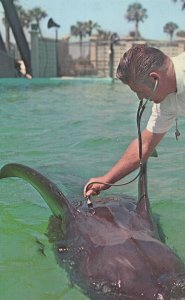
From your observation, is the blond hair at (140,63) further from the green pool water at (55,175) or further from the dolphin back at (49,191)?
the green pool water at (55,175)

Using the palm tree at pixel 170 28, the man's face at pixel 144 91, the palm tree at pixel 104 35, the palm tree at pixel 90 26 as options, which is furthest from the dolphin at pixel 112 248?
the palm tree at pixel 170 28

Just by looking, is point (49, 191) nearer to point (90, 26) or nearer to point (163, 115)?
point (163, 115)

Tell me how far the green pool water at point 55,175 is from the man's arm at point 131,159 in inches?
13.3

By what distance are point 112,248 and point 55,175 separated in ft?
8.28

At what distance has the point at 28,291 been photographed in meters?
3.16

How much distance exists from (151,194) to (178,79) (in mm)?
2148

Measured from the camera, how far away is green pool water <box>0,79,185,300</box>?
11.0ft

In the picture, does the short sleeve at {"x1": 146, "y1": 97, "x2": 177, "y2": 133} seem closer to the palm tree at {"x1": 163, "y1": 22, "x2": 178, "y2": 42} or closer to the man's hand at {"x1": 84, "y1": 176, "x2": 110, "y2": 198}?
the man's hand at {"x1": 84, "y1": 176, "x2": 110, "y2": 198}

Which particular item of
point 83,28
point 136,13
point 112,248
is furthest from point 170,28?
point 112,248

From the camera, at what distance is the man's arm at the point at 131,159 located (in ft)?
12.1

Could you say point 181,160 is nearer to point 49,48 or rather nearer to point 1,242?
point 1,242

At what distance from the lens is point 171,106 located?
344 cm

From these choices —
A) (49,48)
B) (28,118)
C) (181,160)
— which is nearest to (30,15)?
(49,48)

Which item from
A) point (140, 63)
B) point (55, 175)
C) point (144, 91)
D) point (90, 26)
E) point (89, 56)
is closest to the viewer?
point (140, 63)
